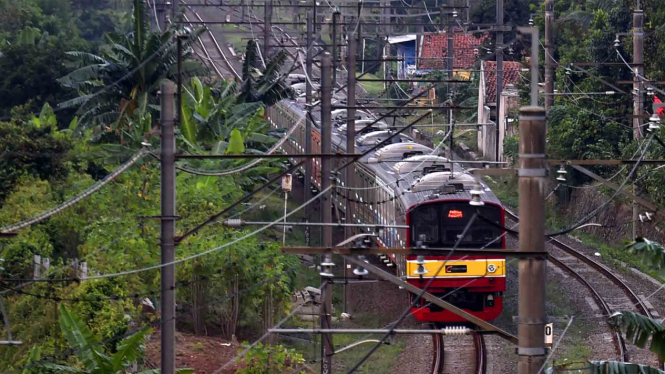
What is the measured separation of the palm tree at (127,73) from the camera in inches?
762

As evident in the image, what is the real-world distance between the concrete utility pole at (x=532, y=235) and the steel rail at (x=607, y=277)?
283 inches

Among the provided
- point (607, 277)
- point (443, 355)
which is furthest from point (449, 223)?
point (607, 277)

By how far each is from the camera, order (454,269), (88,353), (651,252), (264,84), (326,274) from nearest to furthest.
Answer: (326,274), (651,252), (88,353), (454,269), (264,84)

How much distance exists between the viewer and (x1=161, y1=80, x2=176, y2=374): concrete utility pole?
8977mm

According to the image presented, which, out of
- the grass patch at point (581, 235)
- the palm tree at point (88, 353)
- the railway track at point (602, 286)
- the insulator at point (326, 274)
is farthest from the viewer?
the grass patch at point (581, 235)

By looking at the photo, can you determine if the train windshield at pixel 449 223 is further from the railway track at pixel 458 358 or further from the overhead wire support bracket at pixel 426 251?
the overhead wire support bracket at pixel 426 251

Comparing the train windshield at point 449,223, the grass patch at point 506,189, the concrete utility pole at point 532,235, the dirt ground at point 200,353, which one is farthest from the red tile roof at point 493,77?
the concrete utility pole at point 532,235

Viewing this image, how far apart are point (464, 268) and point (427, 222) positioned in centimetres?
85

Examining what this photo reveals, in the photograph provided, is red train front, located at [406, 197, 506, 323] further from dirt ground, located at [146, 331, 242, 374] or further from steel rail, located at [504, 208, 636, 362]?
dirt ground, located at [146, 331, 242, 374]

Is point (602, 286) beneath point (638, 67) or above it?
beneath

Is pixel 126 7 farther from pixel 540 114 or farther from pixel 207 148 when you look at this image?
pixel 540 114

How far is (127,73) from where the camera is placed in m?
19.7

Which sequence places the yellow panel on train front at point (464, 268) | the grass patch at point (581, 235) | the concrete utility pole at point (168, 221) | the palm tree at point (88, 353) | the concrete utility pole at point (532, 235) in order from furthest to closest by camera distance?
the grass patch at point (581, 235), the yellow panel on train front at point (464, 268), the palm tree at point (88, 353), the concrete utility pole at point (168, 221), the concrete utility pole at point (532, 235)

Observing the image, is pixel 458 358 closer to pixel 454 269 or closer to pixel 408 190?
pixel 454 269
